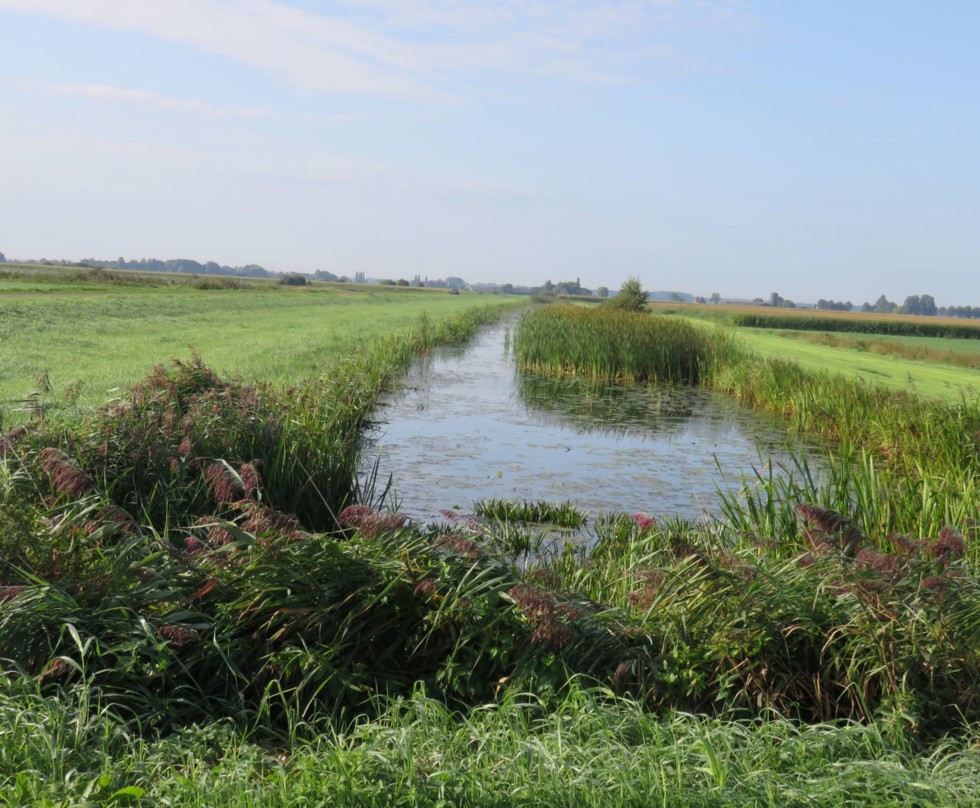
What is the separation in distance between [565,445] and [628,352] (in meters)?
9.77

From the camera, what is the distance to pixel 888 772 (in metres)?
2.79

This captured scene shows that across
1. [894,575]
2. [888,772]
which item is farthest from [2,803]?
[894,575]

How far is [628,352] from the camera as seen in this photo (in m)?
22.2

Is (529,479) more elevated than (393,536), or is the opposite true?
(393,536)

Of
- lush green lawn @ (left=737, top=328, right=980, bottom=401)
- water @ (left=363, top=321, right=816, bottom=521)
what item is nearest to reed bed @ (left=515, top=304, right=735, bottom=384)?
water @ (left=363, top=321, right=816, bottom=521)

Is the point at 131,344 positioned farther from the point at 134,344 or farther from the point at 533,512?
the point at 533,512

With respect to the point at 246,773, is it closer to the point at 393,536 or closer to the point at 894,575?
the point at 393,536

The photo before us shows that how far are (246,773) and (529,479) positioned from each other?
7703 mm

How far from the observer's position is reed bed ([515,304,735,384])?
22.2 m

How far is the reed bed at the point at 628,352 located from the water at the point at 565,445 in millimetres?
1471

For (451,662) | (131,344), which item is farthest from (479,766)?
(131,344)

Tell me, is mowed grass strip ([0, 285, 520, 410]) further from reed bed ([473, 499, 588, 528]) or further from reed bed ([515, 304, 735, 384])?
reed bed ([515, 304, 735, 384])

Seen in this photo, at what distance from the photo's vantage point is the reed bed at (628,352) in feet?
72.9

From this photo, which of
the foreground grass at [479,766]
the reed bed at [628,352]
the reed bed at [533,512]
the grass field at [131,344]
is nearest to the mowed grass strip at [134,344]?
the grass field at [131,344]
